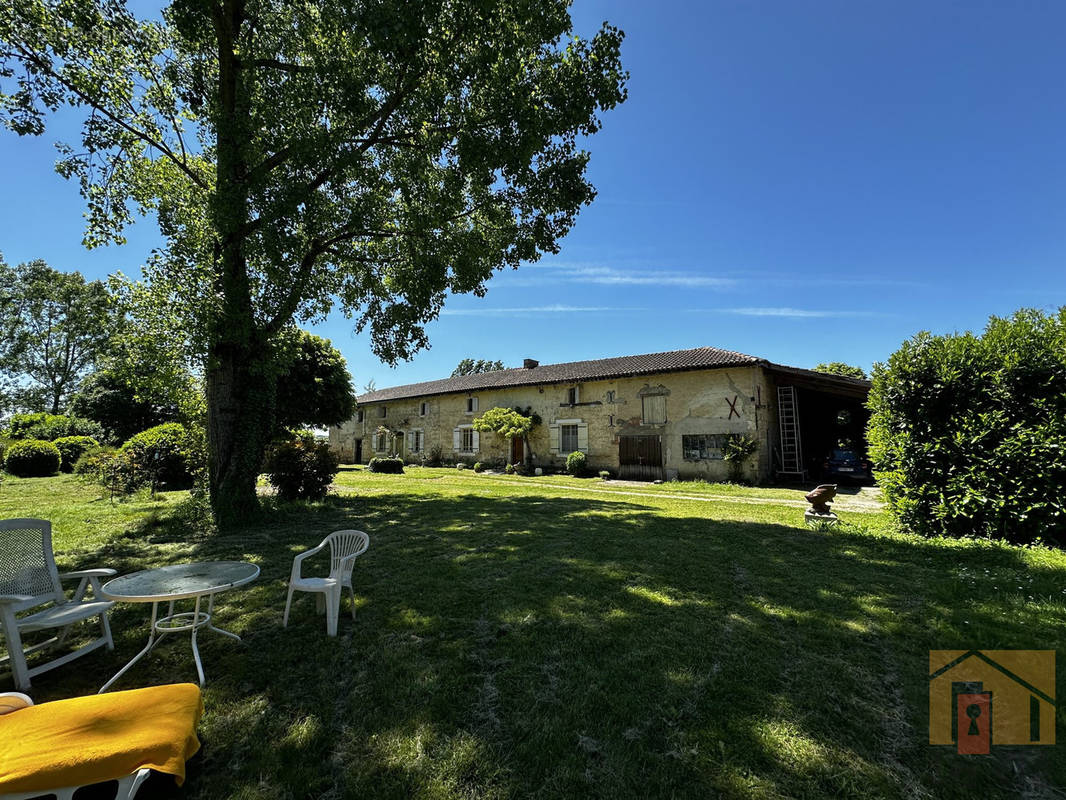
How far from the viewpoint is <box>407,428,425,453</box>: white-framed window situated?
27.5 meters

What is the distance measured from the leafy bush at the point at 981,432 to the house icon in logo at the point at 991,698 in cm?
414

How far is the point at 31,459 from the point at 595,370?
23342mm

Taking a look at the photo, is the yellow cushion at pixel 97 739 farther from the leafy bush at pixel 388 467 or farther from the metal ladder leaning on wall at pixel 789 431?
the leafy bush at pixel 388 467

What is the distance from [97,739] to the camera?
1.93 metres

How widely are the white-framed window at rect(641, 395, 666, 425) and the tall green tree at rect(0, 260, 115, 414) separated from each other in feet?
118

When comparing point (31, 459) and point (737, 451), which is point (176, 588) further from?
point (31, 459)

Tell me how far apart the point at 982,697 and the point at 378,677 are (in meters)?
4.01

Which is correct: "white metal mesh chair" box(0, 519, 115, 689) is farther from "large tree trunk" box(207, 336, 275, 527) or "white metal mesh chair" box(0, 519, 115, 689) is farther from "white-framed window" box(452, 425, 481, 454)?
"white-framed window" box(452, 425, 481, 454)

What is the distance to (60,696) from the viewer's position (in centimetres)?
287

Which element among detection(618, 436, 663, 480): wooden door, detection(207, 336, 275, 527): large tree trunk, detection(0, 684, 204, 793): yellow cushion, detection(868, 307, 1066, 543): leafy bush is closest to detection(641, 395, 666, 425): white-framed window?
detection(618, 436, 663, 480): wooden door

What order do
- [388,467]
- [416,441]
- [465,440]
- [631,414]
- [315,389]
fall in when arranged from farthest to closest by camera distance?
[416,441] < [465,440] < [388,467] < [315,389] < [631,414]

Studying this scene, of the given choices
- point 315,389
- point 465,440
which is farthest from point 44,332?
point 465,440

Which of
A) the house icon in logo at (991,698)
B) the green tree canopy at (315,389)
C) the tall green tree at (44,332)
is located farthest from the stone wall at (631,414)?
the tall green tree at (44,332)

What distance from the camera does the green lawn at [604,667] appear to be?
7.14 ft
